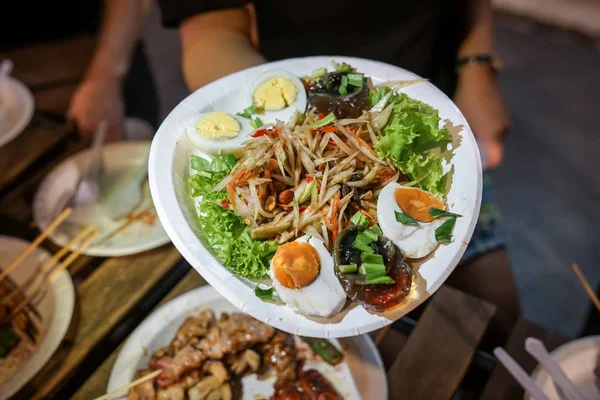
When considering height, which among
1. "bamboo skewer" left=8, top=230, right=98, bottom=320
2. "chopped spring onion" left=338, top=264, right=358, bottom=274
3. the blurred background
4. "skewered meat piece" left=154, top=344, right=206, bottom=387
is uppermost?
"chopped spring onion" left=338, top=264, right=358, bottom=274

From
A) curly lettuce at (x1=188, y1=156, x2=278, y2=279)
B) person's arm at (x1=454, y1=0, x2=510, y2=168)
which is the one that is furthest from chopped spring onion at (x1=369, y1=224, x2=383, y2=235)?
person's arm at (x1=454, y1=0, x2=510, y2=168)

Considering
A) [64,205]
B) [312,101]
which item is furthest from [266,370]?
[64,205]

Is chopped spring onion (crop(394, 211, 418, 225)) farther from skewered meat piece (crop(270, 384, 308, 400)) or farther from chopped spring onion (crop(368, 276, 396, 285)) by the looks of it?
skewered meat piece (crop(270, 384, 308, 400))

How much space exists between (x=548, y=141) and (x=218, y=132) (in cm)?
424

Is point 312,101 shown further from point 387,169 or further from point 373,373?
point 373,373

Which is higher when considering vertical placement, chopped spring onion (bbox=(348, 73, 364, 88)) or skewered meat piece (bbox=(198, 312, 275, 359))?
chopped spring onion (bbox=(348, 73, 364, 88))

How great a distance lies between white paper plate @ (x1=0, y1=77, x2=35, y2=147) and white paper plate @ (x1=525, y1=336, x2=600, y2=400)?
301cm

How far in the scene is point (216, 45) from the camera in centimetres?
256

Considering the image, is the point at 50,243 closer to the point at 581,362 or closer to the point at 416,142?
the point at 416,142

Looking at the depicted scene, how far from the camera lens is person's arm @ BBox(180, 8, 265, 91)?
8.21 ft

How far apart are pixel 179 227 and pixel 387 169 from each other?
776 millimetres

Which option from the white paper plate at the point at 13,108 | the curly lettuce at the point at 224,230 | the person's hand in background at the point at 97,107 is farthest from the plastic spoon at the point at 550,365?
the white paper plate at the point at 13,108

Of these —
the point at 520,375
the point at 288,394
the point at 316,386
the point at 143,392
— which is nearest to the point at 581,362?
the point at 520,375

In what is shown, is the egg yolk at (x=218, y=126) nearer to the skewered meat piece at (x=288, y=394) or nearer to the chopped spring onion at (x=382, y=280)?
the chopped spring onion at (x=382, y=280)
